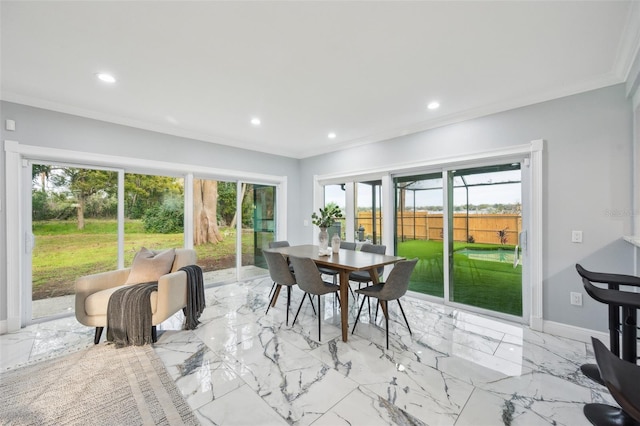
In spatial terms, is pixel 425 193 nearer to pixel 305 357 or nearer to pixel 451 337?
pixel 451 337

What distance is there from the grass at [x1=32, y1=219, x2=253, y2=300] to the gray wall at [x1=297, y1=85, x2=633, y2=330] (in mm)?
5041

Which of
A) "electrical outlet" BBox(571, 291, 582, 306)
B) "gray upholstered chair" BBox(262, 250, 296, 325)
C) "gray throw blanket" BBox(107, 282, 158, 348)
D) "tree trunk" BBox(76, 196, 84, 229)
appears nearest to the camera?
"gray throw blanket" BBox(107, 282, 158, 348)

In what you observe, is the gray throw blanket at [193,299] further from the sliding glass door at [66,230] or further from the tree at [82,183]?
the tree at [82,183]

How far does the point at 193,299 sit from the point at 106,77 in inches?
→ 94.5

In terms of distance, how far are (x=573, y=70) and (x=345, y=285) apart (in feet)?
9.64

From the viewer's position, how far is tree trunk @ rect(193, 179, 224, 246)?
4.39m

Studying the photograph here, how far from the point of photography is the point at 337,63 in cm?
230

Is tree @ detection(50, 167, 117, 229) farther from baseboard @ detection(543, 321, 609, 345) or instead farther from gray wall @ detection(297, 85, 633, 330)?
baseboard @ detection(543, 321, 609, 345)

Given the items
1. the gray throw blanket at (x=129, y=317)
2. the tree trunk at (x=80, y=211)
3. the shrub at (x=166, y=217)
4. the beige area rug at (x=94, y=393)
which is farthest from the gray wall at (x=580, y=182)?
the tree trunk at (x=80, y=211)

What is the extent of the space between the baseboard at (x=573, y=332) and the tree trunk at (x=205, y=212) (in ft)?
15.6

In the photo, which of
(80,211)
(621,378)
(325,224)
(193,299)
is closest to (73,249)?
(80,211)

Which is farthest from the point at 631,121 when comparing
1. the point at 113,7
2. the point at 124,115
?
the point at 124,115

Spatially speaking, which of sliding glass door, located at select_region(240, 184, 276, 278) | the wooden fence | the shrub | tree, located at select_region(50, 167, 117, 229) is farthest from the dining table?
tree, located at select_region(50, 167, 117, 229)

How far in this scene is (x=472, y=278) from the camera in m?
3.90
